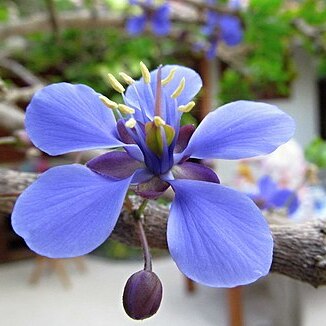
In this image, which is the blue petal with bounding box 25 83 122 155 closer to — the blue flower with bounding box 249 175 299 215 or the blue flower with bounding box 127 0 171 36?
the blue flower with bounding box 249 175 299 215

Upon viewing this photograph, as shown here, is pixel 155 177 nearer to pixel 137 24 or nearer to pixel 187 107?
pixel 187 107

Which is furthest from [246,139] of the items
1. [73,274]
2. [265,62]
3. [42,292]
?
[73,274]

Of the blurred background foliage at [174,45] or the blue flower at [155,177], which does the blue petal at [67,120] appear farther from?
the blurred background foliage at [174,45]

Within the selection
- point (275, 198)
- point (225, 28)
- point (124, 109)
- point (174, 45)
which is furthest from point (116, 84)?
point (174, 45)

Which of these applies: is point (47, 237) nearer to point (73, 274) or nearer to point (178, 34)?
point (178, 34)

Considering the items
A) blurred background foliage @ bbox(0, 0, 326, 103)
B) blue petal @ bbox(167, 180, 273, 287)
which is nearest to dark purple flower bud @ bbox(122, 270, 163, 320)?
blue petal @ bbox(167, 180, 273, 287)

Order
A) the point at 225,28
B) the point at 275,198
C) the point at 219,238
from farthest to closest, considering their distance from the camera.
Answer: the point at 225,28 < the point at 275,198 < the point at 219,238
